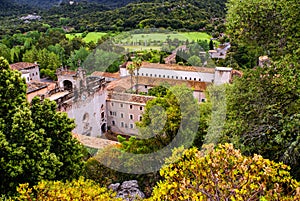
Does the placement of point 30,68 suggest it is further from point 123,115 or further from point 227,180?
point 227,180

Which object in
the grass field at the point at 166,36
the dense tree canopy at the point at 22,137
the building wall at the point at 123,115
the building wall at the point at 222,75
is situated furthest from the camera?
the grass field at the point at 166,36

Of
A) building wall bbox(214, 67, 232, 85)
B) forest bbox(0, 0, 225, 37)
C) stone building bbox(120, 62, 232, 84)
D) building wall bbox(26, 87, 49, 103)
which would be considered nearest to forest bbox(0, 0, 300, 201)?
building wall bbox(26, 87, 49, 103)

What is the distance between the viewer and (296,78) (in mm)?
7691

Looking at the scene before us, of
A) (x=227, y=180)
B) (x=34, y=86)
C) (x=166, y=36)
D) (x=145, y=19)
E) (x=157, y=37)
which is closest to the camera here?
(x=227, y=180)

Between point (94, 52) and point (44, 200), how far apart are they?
146 ft

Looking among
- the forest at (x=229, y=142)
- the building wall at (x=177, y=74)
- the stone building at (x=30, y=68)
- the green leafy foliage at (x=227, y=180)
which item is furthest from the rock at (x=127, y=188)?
the stone building at (x=30, y=68)

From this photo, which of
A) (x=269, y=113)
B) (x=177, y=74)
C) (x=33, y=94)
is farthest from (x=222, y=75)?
(x=269, y=113)

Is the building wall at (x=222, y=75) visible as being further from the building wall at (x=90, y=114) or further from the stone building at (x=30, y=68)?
the stone building at (x=30, y=68)

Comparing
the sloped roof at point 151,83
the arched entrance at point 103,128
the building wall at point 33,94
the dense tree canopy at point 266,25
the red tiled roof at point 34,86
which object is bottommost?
the arched entrance at point 103,128

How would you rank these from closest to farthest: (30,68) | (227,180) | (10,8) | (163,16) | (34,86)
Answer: (227,180)
(34,86)
(30,68)
(163,16)
(10,8)

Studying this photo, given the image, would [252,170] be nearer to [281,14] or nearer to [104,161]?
[281,14]

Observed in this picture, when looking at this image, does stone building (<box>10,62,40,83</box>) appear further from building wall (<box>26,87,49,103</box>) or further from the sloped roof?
the sloped roof

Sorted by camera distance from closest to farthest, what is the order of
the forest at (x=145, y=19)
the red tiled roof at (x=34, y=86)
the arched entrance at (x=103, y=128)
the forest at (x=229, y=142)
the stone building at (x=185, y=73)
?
the forest at (x=229, y=142)
the arched entrance at (x=103, y=128)
the red tiled roof at (x=34, y=86)
the stone building at (x=185, y=73)
the forest at (x=145, y=19)

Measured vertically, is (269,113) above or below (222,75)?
above
